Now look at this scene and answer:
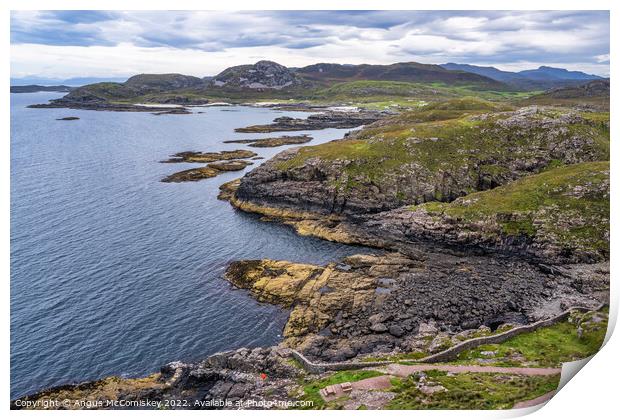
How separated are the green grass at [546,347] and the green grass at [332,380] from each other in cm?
989

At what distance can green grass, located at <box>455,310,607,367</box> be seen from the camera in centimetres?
3894

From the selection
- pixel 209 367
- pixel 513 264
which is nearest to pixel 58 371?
pixel 209 367

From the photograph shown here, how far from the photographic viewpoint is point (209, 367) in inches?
1681

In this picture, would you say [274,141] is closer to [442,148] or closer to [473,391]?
[442,148]

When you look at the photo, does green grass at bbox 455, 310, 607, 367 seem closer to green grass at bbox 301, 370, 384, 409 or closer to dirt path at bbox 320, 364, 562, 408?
dirt path at bbox 320, 364, 562, 408

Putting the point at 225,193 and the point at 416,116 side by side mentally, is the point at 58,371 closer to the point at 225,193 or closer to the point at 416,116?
the point at 225,193

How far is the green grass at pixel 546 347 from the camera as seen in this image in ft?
128

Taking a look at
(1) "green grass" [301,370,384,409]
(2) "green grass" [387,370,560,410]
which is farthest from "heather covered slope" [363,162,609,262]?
(1) "green grass" [301,370,384,409]

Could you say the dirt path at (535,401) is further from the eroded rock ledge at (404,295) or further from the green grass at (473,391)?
the eroded rock ledge at (404,295)

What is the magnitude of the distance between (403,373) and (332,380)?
6627mm

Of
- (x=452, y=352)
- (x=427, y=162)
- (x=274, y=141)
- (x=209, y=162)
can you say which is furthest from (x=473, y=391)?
(x=274, y=141)

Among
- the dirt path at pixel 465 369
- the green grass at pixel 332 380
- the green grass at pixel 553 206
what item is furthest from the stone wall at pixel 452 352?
the green grass at pixel 553 206

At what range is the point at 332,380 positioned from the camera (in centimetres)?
3794
